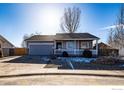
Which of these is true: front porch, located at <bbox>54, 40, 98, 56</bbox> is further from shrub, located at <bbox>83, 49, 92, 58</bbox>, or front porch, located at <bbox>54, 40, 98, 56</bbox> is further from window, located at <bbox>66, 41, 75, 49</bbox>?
shrub, located at <bbox>83, 49, 92, 58</bbox>

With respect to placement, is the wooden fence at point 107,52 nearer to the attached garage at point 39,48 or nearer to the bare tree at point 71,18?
the bare tree at point 71,18

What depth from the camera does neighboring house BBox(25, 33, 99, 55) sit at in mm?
20641

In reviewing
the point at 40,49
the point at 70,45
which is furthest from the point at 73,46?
the point at 40,49

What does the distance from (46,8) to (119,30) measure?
28.4ft

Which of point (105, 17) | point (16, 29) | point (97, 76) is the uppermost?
point (105, 17)

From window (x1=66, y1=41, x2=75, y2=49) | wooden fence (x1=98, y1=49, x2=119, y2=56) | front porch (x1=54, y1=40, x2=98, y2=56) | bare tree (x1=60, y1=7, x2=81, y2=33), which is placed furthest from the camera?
wooden fence (x1=98, y1=49, x2=119, y2=56)

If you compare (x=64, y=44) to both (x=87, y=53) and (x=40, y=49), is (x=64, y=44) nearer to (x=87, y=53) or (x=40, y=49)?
(x=87, y=53)

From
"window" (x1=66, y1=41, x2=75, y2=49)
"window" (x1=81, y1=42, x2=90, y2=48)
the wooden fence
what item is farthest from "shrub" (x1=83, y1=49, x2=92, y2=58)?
the wooden fence

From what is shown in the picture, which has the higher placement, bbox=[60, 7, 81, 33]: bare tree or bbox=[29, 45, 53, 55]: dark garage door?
bbox=[60, 7, 81, 33]: bare tree

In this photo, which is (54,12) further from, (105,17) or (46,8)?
(105,17)

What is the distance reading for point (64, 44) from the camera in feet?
71.8

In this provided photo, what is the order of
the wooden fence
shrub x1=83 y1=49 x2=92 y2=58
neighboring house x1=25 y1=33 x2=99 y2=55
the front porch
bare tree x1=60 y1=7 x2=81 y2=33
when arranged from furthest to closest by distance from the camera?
the wooden fence, neighboring house x1=25 y1=33 x2=99 y2=55, the front porch, shrub x1=83 y1=49 x2=92 y2=58, bare tree x1=60 y1=7 x2=81 y2=33

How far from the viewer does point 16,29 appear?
622cm
